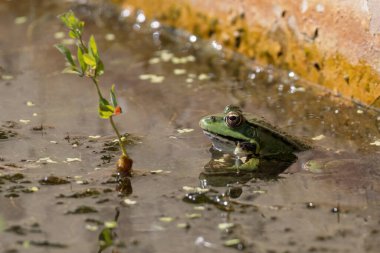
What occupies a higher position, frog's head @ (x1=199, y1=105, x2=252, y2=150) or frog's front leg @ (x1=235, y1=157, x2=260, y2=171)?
frog's head @ (x1=199, y1=105, x2=252, y2=150)

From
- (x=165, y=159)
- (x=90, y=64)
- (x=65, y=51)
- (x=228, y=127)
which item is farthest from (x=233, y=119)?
(x=65, y=51)

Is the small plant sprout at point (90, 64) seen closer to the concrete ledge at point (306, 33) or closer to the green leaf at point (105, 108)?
the green leaf at point (105, 108)

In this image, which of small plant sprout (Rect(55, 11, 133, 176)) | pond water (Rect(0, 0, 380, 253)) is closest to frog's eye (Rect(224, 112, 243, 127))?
pond water (Rect(0, 0, 380, 253))

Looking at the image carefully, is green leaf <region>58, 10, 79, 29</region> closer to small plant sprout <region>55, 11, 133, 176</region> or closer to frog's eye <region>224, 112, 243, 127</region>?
small plant sprout <region>55, 11, 133, 176</region>

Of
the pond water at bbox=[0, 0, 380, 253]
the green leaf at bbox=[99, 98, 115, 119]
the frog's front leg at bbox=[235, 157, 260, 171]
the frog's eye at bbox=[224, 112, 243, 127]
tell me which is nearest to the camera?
the pond water at bbox=[0, 0, 380, 253]

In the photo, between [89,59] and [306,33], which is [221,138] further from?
[306,33]
